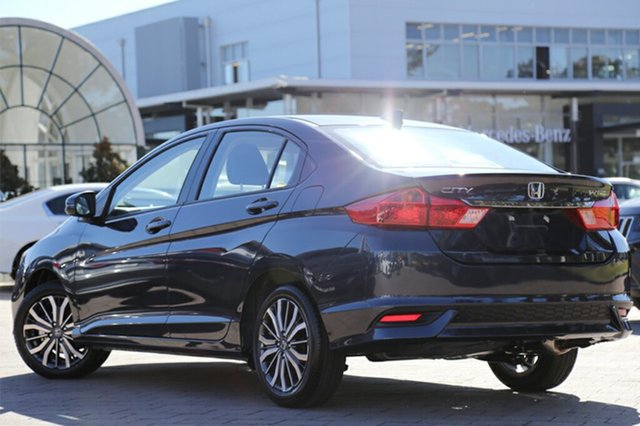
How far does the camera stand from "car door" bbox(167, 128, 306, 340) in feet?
23.2

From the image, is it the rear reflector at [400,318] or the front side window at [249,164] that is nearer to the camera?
the rear reflector at [400,318]

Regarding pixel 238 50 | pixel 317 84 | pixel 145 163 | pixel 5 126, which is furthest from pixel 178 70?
pixel 145 163

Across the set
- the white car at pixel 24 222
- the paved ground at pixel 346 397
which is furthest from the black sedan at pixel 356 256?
the white car at pixel 24 222

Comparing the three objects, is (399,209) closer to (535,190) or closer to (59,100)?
(535,190)

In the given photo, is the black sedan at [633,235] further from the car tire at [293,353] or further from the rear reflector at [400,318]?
the rear reflector at [400,318]

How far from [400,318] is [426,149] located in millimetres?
1283

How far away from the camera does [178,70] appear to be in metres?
59.1

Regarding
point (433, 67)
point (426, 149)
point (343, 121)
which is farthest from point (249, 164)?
point (433, 67)

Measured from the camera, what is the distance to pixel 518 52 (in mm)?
53938

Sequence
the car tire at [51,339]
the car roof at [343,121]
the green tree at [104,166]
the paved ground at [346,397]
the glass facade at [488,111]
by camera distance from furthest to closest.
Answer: the glass facade at [488,111] → the green tree at [104,166] → the car tire at [51,339] → the car roof at [343,121] → the paved ground at [346,397]

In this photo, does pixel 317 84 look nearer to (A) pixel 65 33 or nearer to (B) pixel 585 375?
(A) pixel 65 33

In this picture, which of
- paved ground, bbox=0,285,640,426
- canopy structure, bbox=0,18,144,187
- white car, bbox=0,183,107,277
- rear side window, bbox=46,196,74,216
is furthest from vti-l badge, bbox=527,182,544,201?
canopy structure, bbox=0,18,144,187

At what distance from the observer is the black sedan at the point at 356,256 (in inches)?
249

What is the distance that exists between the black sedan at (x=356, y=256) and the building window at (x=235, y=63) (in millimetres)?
47608
